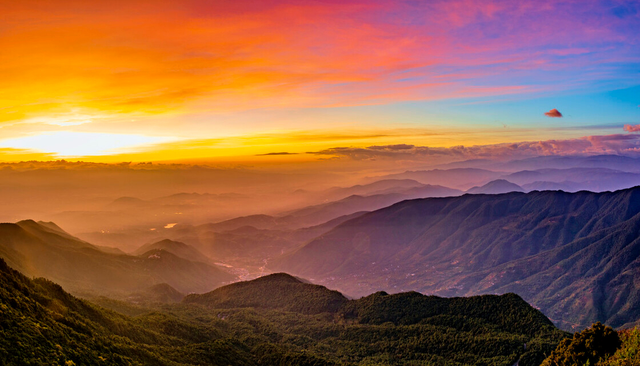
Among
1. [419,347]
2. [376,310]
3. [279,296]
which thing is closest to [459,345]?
[419,347]

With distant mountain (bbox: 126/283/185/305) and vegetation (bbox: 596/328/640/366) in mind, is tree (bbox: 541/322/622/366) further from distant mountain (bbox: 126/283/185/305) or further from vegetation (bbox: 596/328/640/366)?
distant mountain (bbox: 126/283/185/305)

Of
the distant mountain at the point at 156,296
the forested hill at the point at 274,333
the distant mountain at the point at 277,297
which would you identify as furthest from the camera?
the distant mountain at the point at 156,296

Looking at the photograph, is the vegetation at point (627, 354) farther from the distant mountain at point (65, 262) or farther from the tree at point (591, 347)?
the distant mountain at point (65, 262)

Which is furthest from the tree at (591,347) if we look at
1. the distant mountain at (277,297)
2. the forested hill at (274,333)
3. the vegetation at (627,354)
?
the distant mountain at (277,297)

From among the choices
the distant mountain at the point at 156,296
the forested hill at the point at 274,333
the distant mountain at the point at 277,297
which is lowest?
the distant mountain at the point at 156,296

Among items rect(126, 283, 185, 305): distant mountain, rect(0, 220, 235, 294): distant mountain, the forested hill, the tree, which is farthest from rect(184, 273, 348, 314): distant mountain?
the tree

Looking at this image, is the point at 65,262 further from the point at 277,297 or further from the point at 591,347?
the point at 591,347
